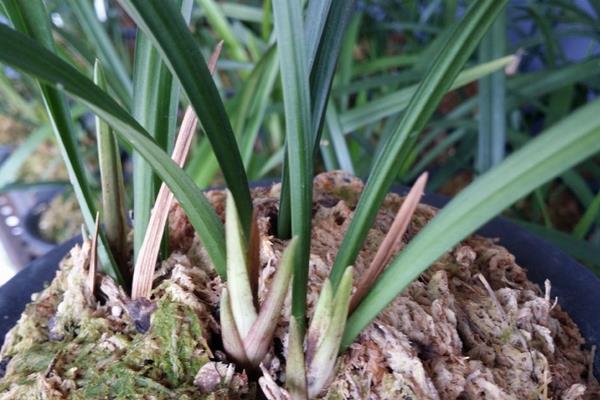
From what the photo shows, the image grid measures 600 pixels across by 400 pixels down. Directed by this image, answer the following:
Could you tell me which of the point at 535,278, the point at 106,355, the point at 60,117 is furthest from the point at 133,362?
the point at 535,278

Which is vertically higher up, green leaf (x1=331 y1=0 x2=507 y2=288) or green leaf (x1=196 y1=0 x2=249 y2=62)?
green leaf (x1=196 y1=0 x2=249 y2=62)

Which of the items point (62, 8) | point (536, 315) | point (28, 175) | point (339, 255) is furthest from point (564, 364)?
point (28, 175)

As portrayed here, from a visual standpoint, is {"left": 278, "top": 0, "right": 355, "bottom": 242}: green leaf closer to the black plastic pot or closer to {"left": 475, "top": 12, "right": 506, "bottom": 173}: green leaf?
the black plastic pot

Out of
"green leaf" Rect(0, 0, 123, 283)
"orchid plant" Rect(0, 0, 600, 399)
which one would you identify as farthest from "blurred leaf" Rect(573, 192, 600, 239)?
"green leaf" Rect(0, 0, 123, 283)

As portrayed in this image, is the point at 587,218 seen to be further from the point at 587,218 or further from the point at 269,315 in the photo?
the point at 269,315

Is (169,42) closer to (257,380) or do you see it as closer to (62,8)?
(257,380)

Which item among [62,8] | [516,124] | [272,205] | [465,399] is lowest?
[465,399]
